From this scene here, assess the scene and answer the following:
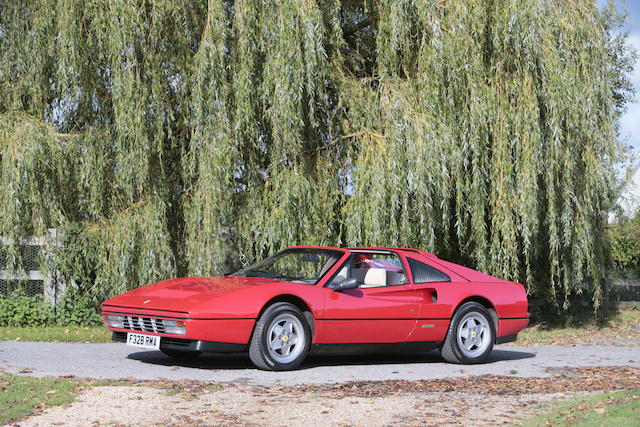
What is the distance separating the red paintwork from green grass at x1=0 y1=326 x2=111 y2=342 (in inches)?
→ 120

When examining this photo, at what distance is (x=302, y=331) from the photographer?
30.8 feet

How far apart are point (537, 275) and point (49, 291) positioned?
9456mm

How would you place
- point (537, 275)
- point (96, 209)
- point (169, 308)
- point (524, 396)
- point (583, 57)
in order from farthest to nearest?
point (537, 275) < point (583, 57) < point (96, 209) < point (169, 308) < point (524, 396)

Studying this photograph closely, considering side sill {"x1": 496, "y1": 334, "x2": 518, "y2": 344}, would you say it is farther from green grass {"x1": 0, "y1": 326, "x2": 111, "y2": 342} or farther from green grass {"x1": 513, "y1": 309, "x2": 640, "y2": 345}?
green grass {"x1": 0, "y1": 326, "x2": 111, "y2": 342}

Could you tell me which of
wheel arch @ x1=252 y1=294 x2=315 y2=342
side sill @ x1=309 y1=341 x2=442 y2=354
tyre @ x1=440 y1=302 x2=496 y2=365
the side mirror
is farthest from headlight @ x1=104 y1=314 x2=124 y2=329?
tyre @ x1=440 y1=302 x2=496 y2=365

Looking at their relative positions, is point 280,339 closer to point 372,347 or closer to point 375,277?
point 372,347

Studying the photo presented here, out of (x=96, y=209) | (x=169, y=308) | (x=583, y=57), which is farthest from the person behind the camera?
(x=583, y=57)

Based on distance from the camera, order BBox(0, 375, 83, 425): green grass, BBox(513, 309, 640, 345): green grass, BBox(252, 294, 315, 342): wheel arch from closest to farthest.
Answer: BBox(0, 375, 83, 425): green grass < BBox(252, 294, 315, 342): wheel arch < BBox(513, 309, 640, 345): green grass

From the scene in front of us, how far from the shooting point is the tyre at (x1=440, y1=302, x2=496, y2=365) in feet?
34.6

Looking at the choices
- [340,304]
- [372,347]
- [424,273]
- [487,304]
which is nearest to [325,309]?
[340,304]

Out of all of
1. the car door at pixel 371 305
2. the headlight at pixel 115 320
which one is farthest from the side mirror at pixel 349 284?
the headlight at pixel 115 320

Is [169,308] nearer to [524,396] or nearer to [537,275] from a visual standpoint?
[524,396]

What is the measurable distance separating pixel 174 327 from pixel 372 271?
2.58 metres

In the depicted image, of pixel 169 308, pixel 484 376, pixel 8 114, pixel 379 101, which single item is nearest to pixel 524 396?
pixel 484 376
